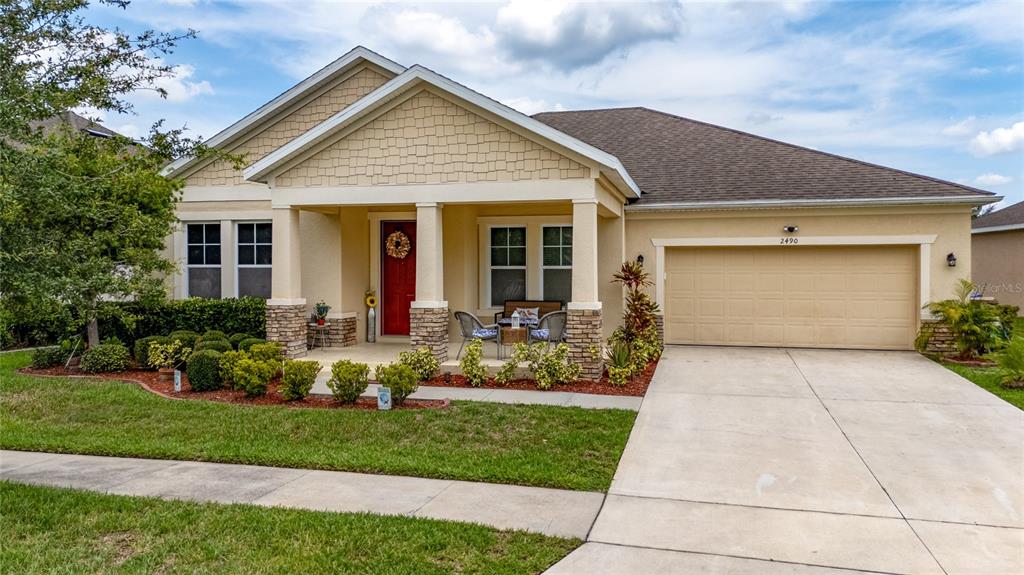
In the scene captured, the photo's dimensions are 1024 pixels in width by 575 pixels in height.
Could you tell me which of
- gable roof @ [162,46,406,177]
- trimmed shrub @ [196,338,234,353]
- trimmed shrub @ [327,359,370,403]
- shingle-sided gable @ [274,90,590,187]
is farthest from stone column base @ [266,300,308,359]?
gable roof @ [162,46,406,177]

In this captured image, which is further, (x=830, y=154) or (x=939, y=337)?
(x=830, y=154)

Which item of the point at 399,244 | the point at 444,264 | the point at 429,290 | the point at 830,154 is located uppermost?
the point at 830,154

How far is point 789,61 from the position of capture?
13.5 m

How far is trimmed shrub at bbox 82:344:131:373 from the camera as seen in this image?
10930 mm

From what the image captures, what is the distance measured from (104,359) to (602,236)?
30.6 feet

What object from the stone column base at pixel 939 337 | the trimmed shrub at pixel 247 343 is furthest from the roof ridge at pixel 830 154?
the trimmed shrub at pixel 247 343

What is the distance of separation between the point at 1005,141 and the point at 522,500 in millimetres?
23482

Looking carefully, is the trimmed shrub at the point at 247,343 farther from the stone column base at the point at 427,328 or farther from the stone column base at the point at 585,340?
the stone column base at the point at 585,340

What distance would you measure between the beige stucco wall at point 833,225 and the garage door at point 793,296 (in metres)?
0.41

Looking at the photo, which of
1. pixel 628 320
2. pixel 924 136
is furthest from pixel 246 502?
pixel 924 136

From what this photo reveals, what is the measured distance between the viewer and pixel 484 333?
1081 centimetres

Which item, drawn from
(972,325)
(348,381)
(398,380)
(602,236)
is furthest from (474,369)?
(972,325)

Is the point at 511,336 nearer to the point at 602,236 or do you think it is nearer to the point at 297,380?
the point at 602,236

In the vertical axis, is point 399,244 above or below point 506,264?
above
